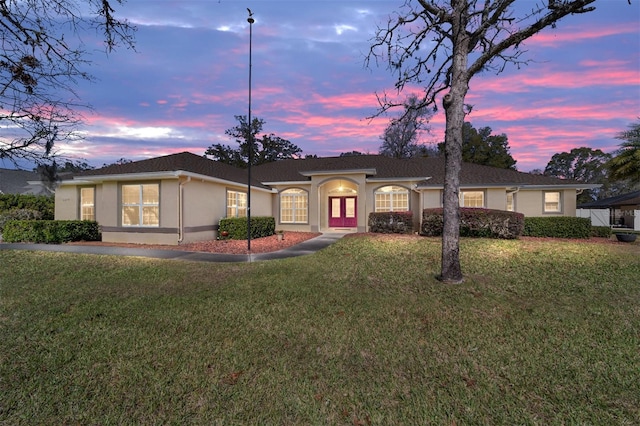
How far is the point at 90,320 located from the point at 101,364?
1630mm

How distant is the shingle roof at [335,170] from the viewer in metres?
14.2

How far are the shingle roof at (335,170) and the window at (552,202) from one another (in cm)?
80

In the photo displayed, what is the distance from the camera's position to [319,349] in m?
3.74

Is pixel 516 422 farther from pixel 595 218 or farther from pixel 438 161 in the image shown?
pixel 595 218

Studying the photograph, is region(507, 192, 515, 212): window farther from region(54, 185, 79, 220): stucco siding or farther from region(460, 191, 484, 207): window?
region(54, 185, 79, 220): stucco siding

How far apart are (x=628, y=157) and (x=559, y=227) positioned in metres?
5.90

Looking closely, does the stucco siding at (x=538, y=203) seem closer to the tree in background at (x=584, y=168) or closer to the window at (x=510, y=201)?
the window at (x=510, y=201)

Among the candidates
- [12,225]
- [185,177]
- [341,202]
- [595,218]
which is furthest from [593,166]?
[12,225]

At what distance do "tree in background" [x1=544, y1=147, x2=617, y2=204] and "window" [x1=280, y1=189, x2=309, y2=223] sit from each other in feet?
159

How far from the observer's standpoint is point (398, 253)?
972 cm

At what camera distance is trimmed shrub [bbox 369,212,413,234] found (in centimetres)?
1495

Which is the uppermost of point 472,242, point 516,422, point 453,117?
point 453,117

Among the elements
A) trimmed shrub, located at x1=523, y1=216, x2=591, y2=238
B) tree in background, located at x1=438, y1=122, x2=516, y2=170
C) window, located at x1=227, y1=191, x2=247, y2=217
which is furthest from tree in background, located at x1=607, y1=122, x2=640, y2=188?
window, located at x1=227, y1=191, x2=247, y2=217

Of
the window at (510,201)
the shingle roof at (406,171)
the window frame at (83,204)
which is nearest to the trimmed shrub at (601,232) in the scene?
the shingle roof at (406,171)
